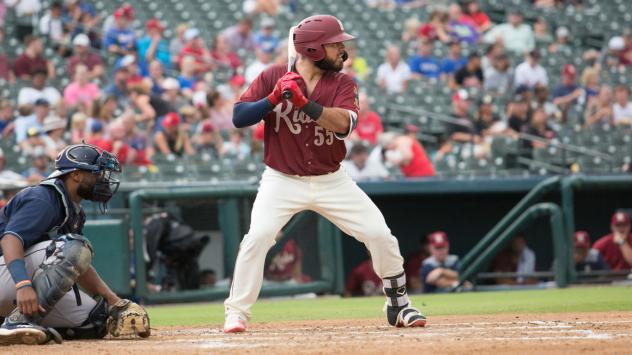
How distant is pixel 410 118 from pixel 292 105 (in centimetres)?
886

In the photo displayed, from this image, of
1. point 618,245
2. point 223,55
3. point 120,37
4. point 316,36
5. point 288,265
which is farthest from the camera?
point 223,55

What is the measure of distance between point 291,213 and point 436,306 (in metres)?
2.47

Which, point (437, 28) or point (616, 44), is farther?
point (616, 44)

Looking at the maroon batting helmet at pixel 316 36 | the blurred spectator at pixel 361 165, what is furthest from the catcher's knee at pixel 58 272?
the blurred spectator at pixel 361 165

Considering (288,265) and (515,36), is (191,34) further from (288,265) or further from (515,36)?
(288,265)

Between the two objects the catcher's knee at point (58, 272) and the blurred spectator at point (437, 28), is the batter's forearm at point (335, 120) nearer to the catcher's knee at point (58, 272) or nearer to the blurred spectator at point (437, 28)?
the catcher's knee at point (58, 272)

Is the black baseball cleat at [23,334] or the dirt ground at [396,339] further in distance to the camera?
the black baseball cleat at [23,334]

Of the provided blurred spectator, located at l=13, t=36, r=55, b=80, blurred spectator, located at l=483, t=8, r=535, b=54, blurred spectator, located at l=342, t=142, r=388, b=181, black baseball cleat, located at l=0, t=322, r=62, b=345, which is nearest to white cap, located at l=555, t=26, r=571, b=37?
blurred spectator, located at l=483, t=8, r=535, b=54

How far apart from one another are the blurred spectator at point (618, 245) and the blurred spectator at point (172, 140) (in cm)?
449

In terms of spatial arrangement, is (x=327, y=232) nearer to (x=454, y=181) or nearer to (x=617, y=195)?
(x=454, y=181)

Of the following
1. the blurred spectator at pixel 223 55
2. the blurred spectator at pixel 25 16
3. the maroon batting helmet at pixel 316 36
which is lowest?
the maroon batting helmet at pixel 316 36

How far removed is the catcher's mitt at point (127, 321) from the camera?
5812 mm

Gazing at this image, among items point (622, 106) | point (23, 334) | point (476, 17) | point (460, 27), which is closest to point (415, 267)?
point (622, 106)

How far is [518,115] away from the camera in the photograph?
14.2 m
